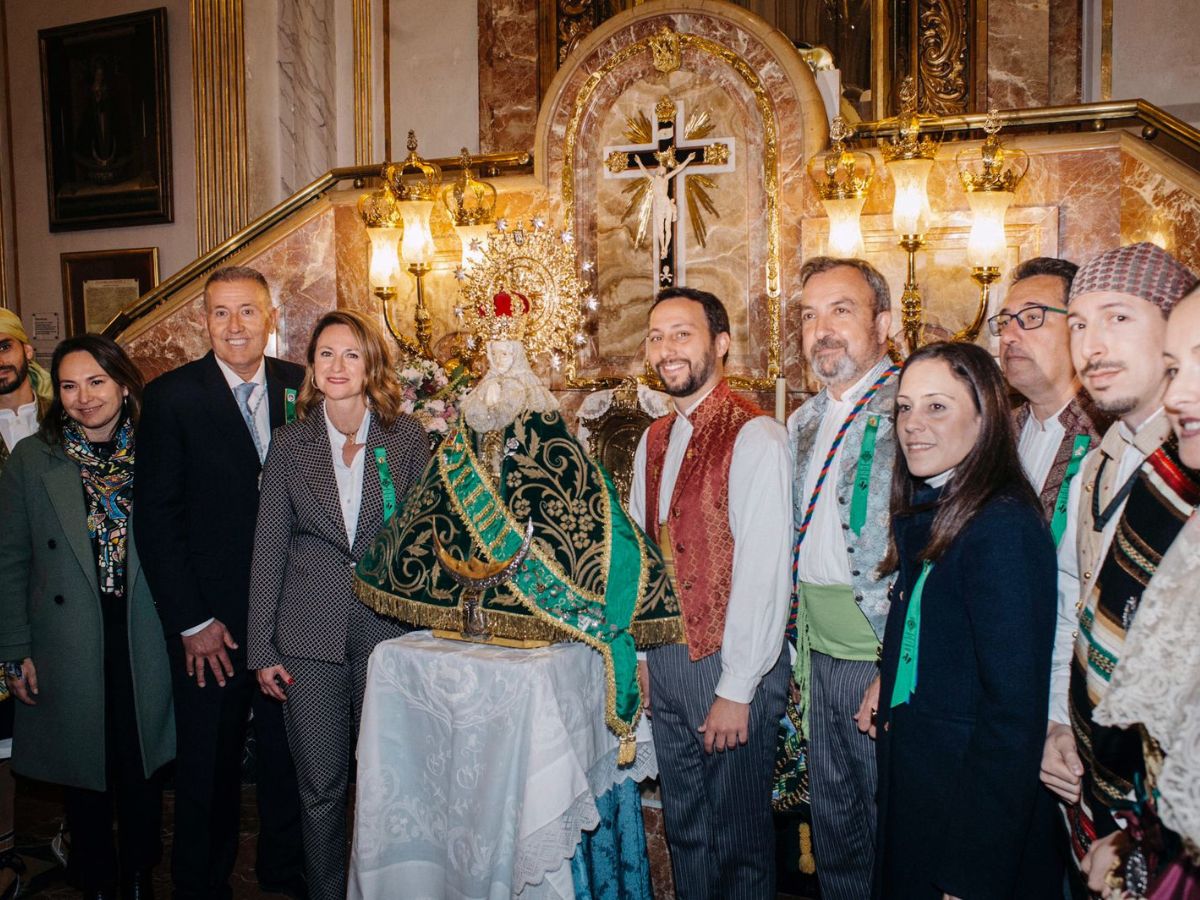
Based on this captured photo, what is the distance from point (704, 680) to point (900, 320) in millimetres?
2631

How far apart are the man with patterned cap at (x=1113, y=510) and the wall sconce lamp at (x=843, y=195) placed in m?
2.58

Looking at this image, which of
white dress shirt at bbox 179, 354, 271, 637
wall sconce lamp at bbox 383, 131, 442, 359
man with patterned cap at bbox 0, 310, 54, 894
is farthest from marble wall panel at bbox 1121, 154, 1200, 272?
man with patterned cap at bbox 0, 310, 54, 894

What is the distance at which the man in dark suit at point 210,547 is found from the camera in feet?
10.9

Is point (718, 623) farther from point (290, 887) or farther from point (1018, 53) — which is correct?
point (1018, 53)

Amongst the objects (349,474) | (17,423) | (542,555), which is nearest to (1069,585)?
(542,555)

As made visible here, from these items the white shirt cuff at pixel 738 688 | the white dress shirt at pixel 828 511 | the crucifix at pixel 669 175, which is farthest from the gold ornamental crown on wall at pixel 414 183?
the white shirt cuff at pixel 738 688

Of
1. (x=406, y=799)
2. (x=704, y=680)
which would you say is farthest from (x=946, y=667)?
(x=406, y=799)

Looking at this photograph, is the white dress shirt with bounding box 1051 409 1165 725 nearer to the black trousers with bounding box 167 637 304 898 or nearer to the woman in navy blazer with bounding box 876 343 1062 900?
the woman in navy blazer with bounding box 876 343 1062 900

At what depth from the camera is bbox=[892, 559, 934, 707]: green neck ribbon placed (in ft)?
7.15

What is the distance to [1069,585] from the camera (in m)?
2.40

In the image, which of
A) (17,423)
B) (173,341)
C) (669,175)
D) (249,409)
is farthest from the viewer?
(173,341)

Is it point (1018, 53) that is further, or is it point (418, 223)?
point (1018, 53)

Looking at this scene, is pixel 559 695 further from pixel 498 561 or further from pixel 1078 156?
pixel 1078 156

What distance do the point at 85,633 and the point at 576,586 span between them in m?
1.91
